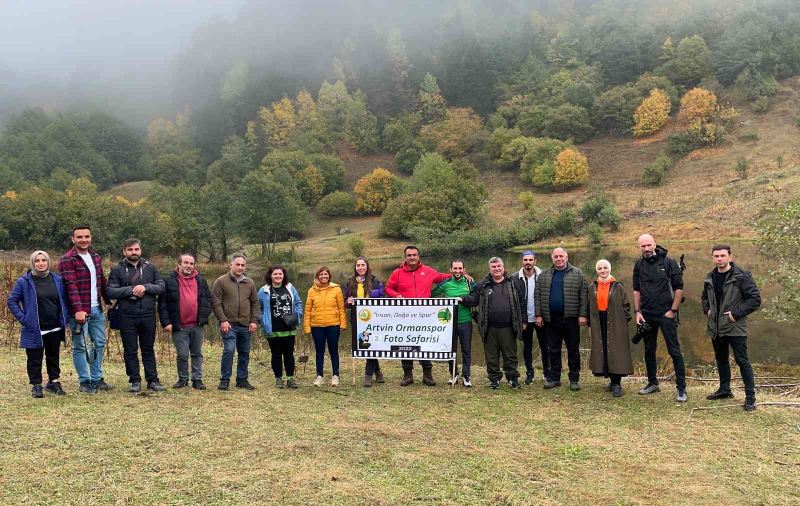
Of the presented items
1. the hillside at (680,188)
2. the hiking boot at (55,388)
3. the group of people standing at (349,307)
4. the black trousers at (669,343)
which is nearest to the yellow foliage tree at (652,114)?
the hillside at (680,188)

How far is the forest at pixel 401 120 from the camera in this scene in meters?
58.0

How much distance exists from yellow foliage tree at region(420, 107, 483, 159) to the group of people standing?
90.2 metres

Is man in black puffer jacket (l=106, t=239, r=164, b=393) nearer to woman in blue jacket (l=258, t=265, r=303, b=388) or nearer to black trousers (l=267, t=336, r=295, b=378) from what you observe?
woman in blue jacket (l=258, t=265, r=303, b=388)

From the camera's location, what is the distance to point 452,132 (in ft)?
334

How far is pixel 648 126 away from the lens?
8431 cm

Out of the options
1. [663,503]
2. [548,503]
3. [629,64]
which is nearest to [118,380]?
[548,503]

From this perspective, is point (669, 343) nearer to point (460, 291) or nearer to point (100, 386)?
point (460, 291)

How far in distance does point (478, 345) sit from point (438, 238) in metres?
41.5

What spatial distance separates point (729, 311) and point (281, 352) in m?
6.62

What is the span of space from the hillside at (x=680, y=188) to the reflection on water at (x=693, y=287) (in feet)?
20.3

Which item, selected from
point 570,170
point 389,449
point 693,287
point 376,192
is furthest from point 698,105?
point 389,449

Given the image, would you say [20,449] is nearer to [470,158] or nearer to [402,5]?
[470,158]

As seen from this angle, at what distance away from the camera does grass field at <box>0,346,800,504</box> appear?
468 cm

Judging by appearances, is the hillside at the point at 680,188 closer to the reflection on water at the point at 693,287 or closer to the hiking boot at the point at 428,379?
the reflection on water at the point at 693,287
